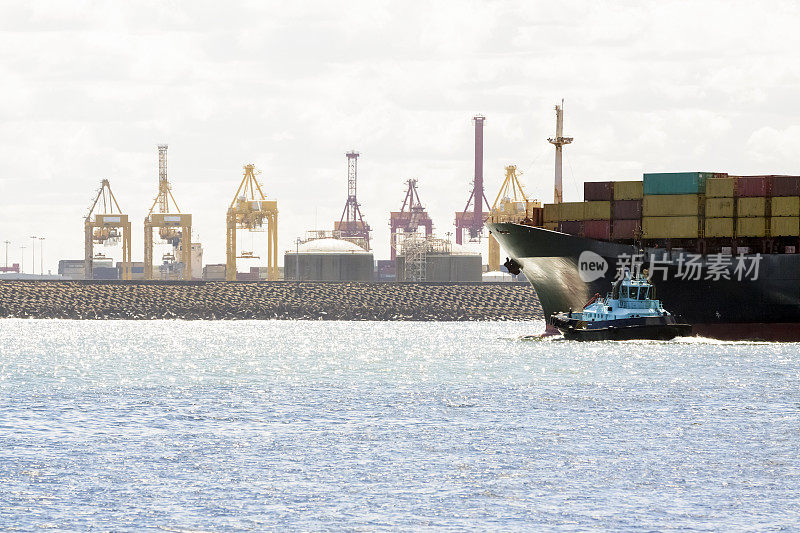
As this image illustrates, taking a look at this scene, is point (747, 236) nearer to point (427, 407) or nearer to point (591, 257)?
point (591, 257)

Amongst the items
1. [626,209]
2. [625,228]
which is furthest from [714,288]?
[626,209]

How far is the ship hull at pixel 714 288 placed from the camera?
69750 mm

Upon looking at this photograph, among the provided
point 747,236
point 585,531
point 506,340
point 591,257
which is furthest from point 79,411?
point 506,340

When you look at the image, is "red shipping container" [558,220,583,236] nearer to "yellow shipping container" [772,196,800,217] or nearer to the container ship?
the container ship

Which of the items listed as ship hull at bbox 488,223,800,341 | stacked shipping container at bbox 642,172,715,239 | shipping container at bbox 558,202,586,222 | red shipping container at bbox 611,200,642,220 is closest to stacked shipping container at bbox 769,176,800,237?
ship hull at bbox 488,223,800,341

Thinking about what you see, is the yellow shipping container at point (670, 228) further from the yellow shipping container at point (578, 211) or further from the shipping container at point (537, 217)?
the shipping container at point (537, 217)

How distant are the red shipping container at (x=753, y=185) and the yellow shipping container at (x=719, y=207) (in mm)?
805

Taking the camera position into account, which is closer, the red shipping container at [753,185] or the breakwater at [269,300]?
the red shipping container at [753,185]

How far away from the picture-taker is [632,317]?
226ft

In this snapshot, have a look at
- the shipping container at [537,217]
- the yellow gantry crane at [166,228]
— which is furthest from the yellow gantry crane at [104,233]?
the shipping container at [537,217]

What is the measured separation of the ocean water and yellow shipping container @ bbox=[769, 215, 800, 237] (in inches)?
473

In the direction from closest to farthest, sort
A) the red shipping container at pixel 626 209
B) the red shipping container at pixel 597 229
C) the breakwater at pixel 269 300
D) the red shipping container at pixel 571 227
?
the red shipping container at pixel 626 209, the red shipping container at pixel 597 229, the red shipping container at pixel 571 227, the breakwater at pixel 269 300

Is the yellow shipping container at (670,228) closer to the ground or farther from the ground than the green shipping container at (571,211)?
closer to the ground

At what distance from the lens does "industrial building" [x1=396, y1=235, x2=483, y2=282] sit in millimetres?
153125
